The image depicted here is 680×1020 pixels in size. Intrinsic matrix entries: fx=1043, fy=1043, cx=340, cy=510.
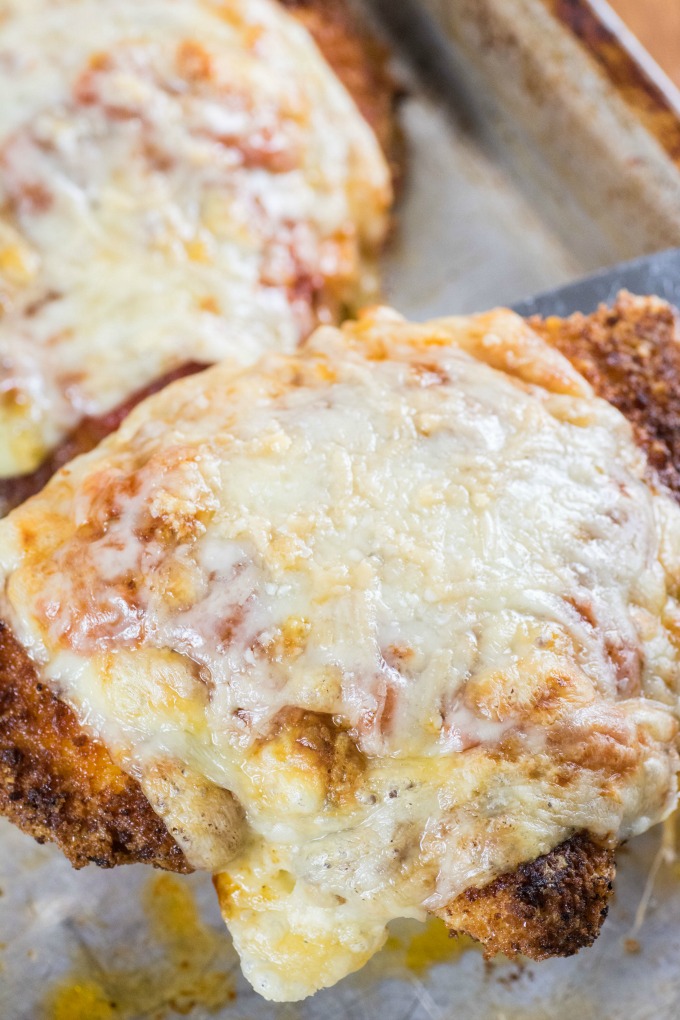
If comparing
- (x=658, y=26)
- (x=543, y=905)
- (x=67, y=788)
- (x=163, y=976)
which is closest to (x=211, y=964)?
(x=163, y=976)

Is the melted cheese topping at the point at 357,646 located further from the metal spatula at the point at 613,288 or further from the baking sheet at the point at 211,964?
the metal spatula at the point at 613,288

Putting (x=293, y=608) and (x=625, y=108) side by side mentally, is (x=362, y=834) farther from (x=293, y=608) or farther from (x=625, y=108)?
(x=625, y=108)

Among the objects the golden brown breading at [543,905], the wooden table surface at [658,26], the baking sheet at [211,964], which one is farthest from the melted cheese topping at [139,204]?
the wooden table surface at [658,26]

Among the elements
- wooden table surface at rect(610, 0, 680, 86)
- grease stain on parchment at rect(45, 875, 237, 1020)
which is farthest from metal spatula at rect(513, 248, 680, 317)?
wooden table surface at rect(610, 0, 680, 86)

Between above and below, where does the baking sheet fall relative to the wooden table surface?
below

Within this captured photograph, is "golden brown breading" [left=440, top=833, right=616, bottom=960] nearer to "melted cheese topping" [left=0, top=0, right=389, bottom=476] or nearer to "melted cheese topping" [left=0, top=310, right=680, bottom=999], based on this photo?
"melted cheese topping" [left=0, top=310, right=680, bottom=999]

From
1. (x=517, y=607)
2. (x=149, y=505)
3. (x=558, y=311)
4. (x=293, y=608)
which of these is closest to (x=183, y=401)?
(x=149, y=505)

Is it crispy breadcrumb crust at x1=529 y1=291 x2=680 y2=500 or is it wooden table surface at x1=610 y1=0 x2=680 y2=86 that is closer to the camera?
crispy breadcrumb crust at x1=529 y1=291 x2=680 y2=500
